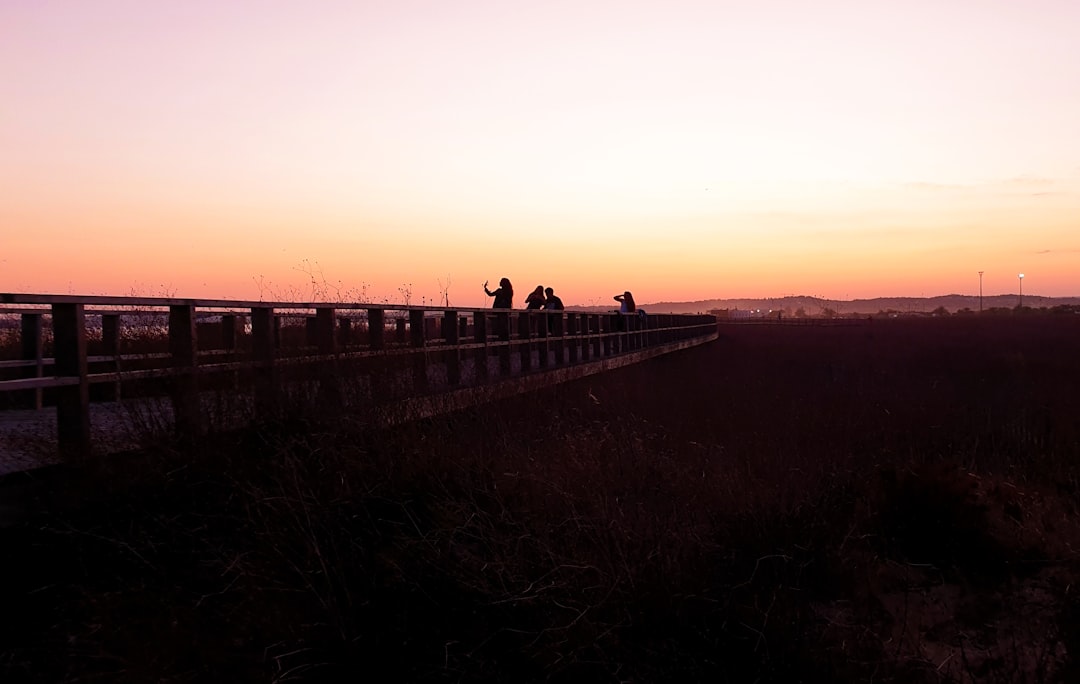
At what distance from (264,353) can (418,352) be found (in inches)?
95.0

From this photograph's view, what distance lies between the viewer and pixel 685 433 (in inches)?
453

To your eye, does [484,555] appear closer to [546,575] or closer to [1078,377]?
[546,575]

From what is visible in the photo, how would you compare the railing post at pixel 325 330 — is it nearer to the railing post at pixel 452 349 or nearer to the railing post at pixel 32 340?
the railing post at pixel 452 349

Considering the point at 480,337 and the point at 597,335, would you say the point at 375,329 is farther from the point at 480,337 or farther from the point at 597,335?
the point at 597,335

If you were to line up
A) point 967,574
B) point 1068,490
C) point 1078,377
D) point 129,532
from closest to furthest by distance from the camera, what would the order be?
point 129,532
point 967,574
point 1068,490
point 1078,377

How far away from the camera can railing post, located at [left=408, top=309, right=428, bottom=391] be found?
30.4 ft

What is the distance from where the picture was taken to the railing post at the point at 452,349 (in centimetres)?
1052

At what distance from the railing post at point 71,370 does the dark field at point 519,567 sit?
270mm

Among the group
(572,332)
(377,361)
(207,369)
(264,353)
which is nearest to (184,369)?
(207,369)

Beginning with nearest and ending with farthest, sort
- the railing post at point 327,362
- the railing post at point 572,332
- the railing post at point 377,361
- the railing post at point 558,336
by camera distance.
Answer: the railing post at point 327,362 → the railing post at point 377,361 → the railing post at point 558,336 → the railing post at point 572,332

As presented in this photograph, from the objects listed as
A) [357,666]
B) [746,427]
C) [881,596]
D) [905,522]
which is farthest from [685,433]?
[357,666]

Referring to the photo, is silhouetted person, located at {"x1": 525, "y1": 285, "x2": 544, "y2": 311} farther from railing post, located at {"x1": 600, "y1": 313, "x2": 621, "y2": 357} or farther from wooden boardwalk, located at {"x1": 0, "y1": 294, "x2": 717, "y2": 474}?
wooden boardwalk, located at {"x1": 0, "y1": 294, "x2": 717, "y2": 474}

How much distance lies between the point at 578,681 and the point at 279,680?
146cm

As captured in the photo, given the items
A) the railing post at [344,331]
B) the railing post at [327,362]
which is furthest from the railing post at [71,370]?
the railing post at [344,331]
